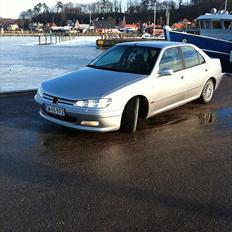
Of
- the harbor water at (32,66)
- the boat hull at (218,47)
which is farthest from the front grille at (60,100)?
the boat hull at (218,47)

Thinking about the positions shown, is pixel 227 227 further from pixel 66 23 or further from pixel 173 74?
pixel 66 23

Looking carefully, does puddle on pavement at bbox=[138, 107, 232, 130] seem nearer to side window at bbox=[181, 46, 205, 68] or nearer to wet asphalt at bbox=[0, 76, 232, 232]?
wet asphalt at bbox=[0, 76, 232, 232]

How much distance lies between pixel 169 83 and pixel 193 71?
114 centimetres

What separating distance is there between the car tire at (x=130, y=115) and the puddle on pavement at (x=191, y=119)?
0.51m

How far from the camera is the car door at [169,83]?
7.12 m

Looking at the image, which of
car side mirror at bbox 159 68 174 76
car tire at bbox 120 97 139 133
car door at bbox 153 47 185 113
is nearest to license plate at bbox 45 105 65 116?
car tire at bbox 120 97 139 133

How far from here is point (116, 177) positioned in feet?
15.8

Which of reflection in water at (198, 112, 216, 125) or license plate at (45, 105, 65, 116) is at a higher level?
license plate at (45, 105, 65, 116)

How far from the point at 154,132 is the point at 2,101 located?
391 cm

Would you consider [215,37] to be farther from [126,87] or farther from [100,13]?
[100,13]

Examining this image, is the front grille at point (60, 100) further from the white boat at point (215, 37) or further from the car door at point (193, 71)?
the white boat at point (215, 37)

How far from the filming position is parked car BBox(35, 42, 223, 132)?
615cm

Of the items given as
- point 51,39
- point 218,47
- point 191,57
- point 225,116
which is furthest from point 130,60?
point 51,39

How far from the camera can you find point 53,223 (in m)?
3.68
